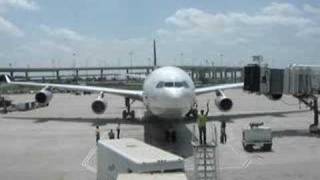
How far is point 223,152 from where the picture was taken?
26750 mm

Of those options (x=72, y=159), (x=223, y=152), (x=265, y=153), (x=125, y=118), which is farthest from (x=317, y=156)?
(x=125, y=118)

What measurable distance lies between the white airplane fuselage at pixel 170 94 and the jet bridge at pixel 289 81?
515cm

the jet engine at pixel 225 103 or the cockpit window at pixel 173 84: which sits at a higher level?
the cockpit window at pixel 173 84

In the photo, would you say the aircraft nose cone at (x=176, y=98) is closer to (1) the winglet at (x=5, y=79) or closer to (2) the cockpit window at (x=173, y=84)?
(2) the cockpit window at (x=173, y=84)

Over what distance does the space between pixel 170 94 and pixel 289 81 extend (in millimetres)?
8559

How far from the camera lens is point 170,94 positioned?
97.1 ft

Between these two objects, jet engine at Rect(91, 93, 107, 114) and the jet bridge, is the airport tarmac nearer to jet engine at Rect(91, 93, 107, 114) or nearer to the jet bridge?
jet engine at Rect(91, 93, 107, 114)

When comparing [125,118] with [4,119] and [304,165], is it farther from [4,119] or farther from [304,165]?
[304,165]

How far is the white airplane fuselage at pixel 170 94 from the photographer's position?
2941 cm

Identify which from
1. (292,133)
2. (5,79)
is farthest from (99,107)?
(5,79)

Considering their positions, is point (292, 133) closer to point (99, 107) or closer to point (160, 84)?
point (160, 84)

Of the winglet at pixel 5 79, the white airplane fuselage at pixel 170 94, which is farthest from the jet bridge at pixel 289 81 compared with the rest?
the winglet at pixel 5 79

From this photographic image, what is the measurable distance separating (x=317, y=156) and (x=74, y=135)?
51.6 ft

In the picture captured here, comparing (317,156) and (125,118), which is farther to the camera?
(125,118)
